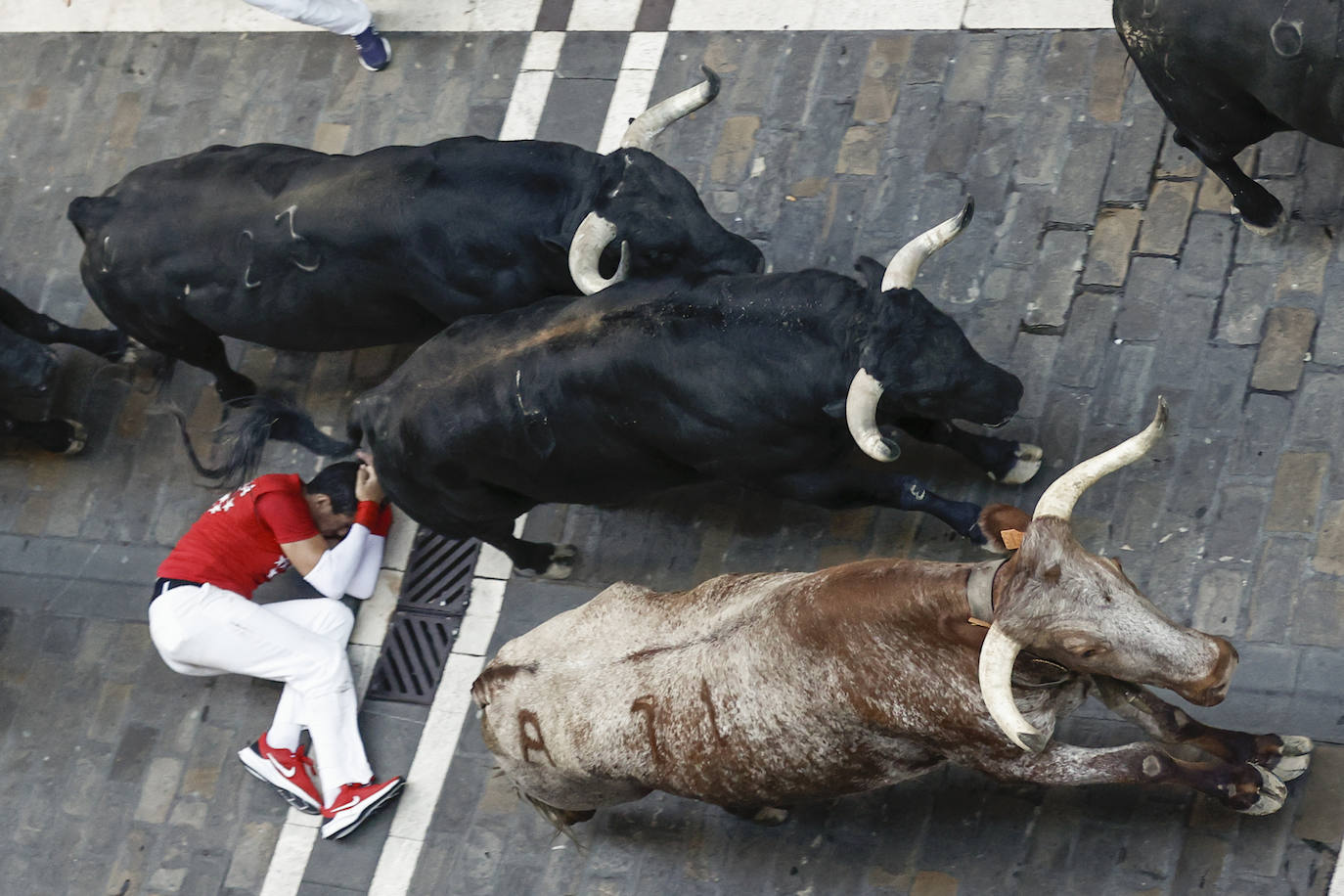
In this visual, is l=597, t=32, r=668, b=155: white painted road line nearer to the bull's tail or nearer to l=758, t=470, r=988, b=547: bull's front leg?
the bull's tail

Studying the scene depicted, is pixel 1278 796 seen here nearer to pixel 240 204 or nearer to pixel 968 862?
pixel 968 862

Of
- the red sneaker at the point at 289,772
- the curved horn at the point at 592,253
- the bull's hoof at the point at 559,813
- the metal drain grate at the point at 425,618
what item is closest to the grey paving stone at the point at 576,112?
the curved horn at the point at 592,253

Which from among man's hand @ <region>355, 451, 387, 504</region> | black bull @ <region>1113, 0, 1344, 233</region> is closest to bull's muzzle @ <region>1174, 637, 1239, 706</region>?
black bull @ <region>1113, 0, 1344, 233</region>

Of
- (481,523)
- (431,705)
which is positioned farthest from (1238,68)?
(431,705)

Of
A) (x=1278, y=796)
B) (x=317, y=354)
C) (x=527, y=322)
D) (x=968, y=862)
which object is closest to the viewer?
(x=1278, y=796)

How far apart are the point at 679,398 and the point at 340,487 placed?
2.10 metres

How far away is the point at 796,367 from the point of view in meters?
5.50

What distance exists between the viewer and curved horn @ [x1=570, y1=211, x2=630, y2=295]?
236 inches

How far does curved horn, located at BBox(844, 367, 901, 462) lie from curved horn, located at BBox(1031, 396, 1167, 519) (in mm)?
1008

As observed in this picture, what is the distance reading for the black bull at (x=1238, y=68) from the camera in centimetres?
506

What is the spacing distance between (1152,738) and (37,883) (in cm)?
510

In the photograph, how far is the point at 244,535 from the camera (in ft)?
22.5

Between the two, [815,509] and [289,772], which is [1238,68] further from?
[289,772]

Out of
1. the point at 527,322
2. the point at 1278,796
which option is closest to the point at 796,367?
the point at 527,322
